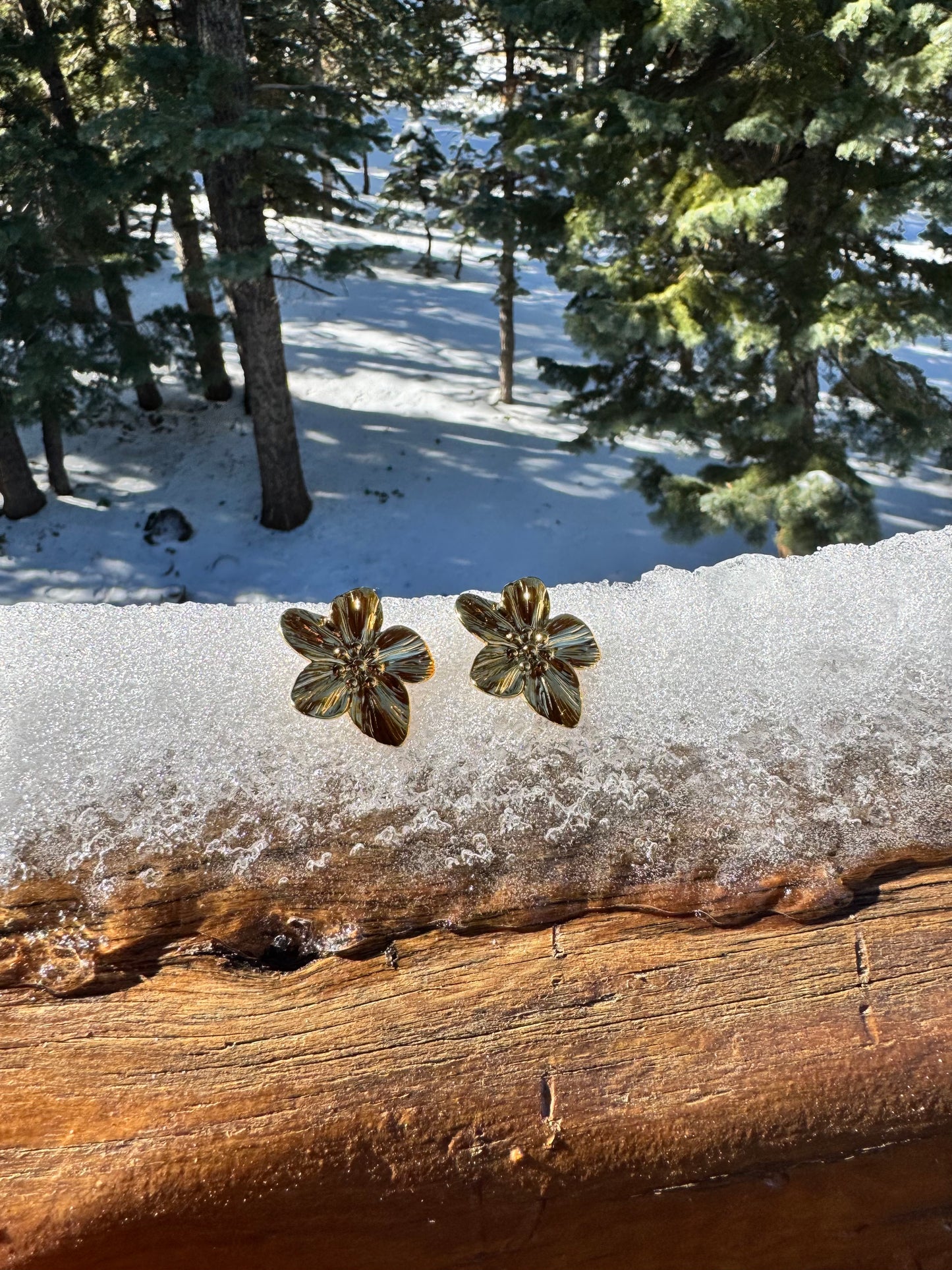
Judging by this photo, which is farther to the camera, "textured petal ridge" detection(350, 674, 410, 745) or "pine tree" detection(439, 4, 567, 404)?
"pine tree" detection(439, 4, 567, 404)

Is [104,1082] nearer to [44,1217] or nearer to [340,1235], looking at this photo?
[44,1217]

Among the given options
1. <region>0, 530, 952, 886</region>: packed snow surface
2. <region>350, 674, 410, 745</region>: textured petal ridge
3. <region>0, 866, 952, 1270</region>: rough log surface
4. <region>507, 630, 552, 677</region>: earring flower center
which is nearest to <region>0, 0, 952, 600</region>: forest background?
<region>0, 530, 952, 886</region>: packed snow surface

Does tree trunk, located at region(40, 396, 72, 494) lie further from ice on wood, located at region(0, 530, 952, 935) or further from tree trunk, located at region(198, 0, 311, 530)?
ice on wood, located at region(0, 530, 952, 935)

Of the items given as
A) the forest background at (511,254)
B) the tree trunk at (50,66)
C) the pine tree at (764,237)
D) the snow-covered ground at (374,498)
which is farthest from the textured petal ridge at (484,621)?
the tree trunk at (50,66)

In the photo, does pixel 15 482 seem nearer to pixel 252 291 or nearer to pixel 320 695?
pixel 252 291

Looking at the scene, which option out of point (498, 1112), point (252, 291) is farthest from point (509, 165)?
point (498, 1112)
